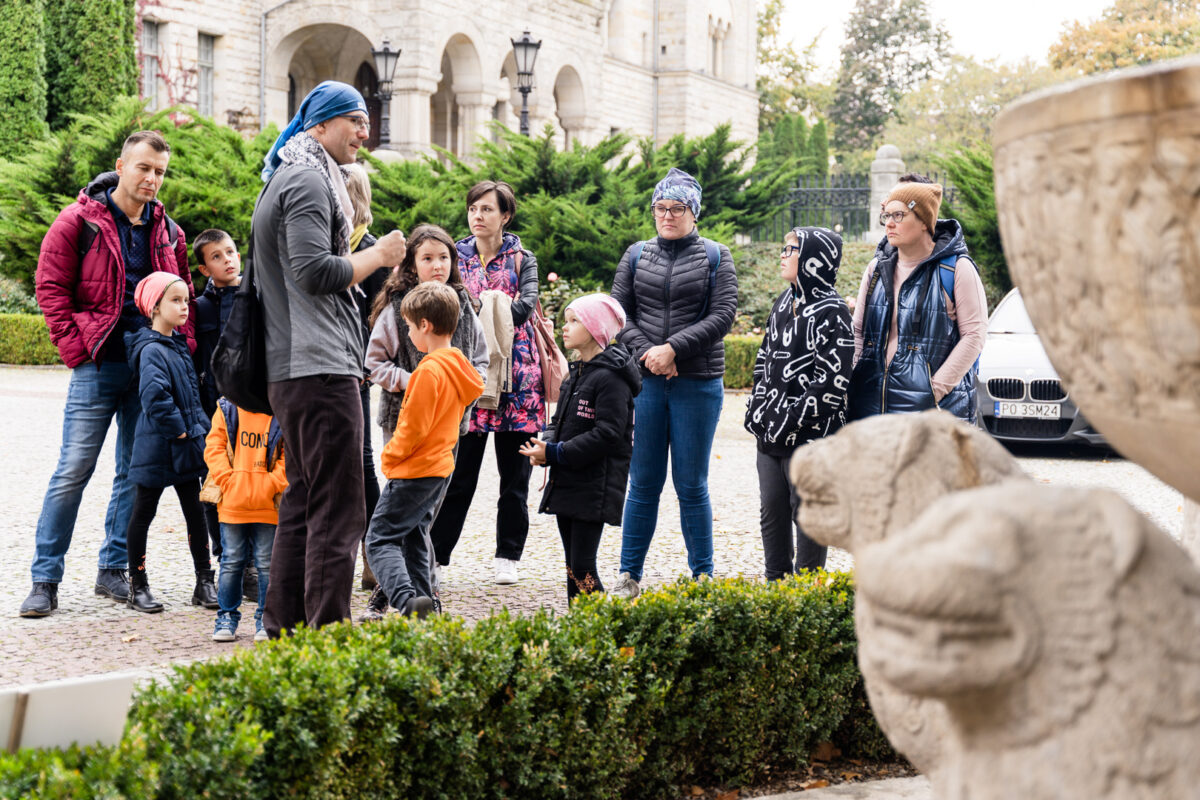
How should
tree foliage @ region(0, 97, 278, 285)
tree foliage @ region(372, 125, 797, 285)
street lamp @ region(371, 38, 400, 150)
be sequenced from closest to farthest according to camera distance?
tree foliage @ region(0, 97, 278, 285) < tree foliage @ region(372, 125, 797, 285) < street lamp @ region(371, 38, 400, 150)

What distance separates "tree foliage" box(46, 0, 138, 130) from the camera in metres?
22.0

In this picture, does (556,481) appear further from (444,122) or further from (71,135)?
(444,122)

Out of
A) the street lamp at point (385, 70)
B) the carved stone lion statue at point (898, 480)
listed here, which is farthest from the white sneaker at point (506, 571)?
the street lamp at point (385, 70)

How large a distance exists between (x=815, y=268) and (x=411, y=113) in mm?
22506

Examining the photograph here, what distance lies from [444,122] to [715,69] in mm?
13395

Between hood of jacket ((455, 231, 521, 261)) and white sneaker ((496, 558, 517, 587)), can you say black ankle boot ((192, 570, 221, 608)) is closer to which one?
white sneaker ((496, 558, 517, 587))

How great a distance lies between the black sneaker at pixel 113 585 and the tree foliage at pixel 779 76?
5315 centimetres

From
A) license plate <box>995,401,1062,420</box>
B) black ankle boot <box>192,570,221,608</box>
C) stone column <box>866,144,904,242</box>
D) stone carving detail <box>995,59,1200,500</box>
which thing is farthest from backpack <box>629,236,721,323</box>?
stone column <box>866,144,904,242</box>

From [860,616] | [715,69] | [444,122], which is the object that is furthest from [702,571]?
[715,69]

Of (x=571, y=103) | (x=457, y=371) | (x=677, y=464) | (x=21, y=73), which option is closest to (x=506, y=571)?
(x=677, y=464)

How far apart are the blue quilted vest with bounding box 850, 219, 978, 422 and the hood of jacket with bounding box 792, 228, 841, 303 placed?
0.25 m

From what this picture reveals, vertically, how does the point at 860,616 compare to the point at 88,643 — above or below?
above

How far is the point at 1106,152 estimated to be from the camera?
1.40 m

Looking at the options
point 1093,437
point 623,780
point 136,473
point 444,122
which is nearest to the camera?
point 623,780
